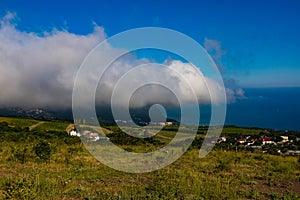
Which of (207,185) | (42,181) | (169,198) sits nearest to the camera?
(169,198)

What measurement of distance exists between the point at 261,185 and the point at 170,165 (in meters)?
5.78

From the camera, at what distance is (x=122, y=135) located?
121ft

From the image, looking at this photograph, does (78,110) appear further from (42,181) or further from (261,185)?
(261,185)

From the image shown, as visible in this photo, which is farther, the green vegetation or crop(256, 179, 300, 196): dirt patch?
crop(256, 179, 300, 196): dirt patch

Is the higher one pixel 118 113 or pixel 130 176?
pixel 118 113

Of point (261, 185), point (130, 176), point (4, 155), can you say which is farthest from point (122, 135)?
point (261, 185)

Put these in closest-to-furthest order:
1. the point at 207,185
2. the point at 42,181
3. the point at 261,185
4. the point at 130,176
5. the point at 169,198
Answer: the point at 169,198 < the point at 42,181 < the point at 207,185 < the point at 261,185 < the point at 130,176

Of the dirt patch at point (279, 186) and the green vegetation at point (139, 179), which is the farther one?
the dirt patch at point (279, 186)

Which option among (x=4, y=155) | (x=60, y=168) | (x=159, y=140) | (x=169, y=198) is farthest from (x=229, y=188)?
(x=159, y=140)

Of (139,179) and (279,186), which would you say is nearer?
(279,186)

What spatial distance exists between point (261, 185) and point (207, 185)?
2850mm

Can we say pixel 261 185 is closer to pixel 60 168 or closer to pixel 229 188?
pixel 229 188

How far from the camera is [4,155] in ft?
61.8

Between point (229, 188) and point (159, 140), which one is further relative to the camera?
point (159, 140)
